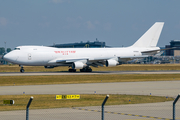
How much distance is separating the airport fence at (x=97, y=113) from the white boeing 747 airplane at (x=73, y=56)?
4264cm

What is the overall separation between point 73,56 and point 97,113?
160 feet

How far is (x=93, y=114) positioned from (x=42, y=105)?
5.02 metres

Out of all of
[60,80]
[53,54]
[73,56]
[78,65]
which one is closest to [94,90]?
[60,80]

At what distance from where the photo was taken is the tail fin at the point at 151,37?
243 feet

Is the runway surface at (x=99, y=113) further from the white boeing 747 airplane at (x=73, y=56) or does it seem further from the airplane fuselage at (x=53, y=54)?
the airplane fuselage at (x=53, y=54)

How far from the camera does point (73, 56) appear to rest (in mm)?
65938

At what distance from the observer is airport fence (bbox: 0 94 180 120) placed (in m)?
16.1

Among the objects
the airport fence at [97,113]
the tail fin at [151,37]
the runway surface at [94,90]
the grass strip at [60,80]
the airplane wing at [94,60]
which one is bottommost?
the grass strip at [60,80]

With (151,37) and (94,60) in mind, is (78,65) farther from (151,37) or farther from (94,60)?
(151,37)

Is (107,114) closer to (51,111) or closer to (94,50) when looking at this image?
(51,111)

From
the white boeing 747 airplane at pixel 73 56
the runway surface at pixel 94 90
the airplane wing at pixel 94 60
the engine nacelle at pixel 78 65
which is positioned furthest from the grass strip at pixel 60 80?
the airplane wing at pixel 94 60

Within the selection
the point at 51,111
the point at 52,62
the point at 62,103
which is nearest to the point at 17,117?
the point at 51,111

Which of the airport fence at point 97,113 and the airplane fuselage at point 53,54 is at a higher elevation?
the airplane fuselage at point 53,54

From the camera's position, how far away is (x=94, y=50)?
68.7 metres
